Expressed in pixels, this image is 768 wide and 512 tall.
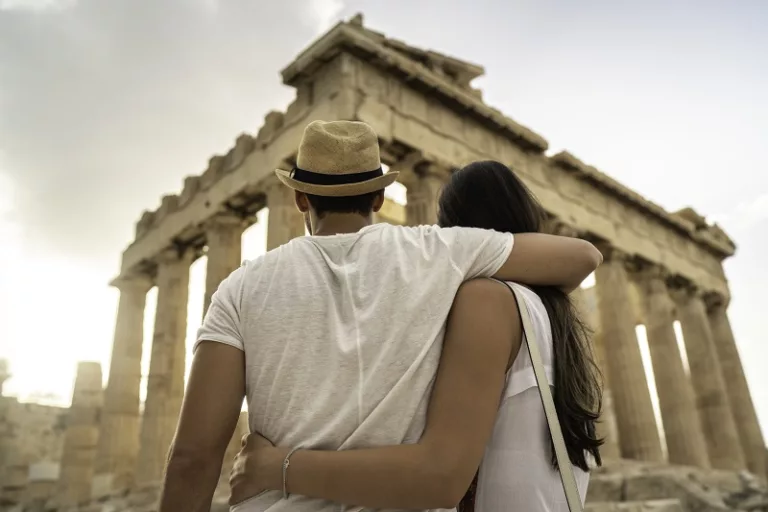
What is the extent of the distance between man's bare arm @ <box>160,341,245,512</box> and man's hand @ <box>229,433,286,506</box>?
0.21ft

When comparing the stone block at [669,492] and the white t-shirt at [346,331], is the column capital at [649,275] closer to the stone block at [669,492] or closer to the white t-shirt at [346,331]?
the stone block at [669,492]

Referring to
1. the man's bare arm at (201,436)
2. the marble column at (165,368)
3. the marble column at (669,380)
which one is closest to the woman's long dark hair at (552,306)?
the man's bare arm at (201,436)

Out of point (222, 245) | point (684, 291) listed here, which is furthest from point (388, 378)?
point (684, 291)

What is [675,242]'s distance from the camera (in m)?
19.5

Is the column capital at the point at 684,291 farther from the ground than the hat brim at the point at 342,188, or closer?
farther from the ground

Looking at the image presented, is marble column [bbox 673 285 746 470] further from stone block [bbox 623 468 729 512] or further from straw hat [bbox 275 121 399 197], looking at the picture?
straw hat [bbox 275 121 399 197]

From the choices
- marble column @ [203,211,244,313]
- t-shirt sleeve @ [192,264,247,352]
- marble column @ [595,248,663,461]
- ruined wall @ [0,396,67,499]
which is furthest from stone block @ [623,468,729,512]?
ruined wall @ [0,396,67,499]

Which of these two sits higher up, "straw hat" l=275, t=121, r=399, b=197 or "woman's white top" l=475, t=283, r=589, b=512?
"straw hat" l=275, t=121, r=399, b=197

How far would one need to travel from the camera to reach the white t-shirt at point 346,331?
5.44ft

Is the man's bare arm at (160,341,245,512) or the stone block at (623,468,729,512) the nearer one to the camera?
the man's bare arm at (160,341,245,512)

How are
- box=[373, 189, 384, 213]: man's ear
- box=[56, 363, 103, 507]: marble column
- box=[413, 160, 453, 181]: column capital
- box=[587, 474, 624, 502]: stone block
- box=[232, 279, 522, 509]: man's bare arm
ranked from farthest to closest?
box=[56, 363, 103, 507]: marble column → box=[413, 160, 453, 181]: column capital → box=[587, 474, 624, 502]: stone block → box=[373, 189, 384, 213]: man's ear → box=[232, 279, 522, 509]: man's bare arm

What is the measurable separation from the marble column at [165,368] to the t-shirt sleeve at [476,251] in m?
12.9

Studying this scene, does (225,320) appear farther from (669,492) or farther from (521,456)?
(669,492)

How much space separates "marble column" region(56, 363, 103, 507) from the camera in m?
15.9
